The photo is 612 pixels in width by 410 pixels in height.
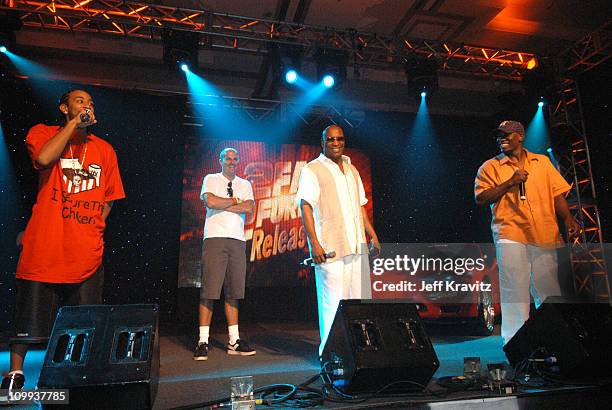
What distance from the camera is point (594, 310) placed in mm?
2551

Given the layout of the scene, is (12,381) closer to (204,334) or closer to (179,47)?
(204,334)

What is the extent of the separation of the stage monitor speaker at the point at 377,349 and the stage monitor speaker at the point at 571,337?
0.79 metres

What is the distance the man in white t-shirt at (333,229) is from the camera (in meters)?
2.83

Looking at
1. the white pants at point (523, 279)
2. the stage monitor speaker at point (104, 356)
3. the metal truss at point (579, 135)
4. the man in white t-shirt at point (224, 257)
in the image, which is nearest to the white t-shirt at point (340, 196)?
the man in white t-shirt at point (224, 257)

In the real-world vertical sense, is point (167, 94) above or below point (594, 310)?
above

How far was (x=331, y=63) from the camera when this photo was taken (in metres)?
6.23

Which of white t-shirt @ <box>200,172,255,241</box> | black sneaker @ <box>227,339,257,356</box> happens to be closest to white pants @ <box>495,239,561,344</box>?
black sneaker @ <box>227,339,257,356</box>

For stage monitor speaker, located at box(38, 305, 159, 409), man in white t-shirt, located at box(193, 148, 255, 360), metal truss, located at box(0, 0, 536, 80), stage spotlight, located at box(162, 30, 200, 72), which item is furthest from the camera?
stage spotlight, located at box(162, 30, 200, 72)

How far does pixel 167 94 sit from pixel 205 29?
6.01 feet

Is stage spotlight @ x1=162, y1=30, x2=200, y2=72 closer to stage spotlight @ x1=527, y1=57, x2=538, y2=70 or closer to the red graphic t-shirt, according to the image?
the red graphic t-shirt

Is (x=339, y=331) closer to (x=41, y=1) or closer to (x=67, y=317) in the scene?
(x=67, y=317)

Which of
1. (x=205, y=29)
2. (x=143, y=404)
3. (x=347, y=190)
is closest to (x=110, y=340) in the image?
(x=143, y=404)

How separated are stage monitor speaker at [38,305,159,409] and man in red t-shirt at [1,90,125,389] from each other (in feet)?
0.84

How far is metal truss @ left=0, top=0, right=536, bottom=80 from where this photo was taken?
5414 mm
